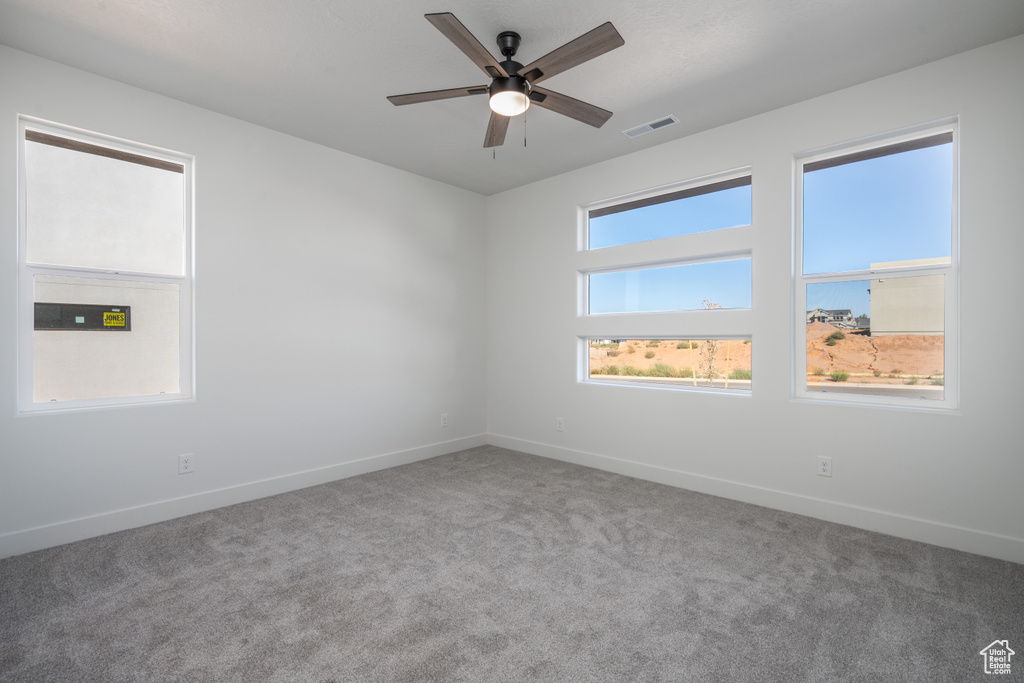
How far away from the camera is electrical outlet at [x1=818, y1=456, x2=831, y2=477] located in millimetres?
3098

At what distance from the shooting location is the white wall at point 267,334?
272cm

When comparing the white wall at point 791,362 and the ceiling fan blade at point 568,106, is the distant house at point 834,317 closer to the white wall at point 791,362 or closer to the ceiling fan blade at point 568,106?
the white wall at point 791,362

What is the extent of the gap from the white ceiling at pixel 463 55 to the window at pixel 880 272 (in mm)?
580

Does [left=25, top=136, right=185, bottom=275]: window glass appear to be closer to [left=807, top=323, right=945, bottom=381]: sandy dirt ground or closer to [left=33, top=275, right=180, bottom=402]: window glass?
[left=33, top=275, right=180, bottom=402]: window glass

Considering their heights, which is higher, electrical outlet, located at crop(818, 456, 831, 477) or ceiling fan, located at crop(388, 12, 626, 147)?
ceiling fan, located at crop(388, 12, 626, 147)

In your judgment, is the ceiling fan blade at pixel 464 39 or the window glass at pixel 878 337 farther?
the window glass at pixel 878 337

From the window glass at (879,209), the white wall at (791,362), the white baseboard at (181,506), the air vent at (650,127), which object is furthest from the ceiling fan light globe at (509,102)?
the white baseboard at (181,506)

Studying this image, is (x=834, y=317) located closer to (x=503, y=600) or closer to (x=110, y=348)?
(x=503, y=600)

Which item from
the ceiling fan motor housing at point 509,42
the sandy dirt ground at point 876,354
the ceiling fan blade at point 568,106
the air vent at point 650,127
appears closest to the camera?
the ceiling fan motor housing at point 509,42

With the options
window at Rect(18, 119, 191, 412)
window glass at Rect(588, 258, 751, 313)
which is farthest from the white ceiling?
window glass at Rect(588, 258, 751, 313)

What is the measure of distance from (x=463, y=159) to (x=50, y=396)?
3370mm

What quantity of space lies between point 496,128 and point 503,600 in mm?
2612

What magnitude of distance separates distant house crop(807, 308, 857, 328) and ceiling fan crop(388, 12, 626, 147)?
2.00 m

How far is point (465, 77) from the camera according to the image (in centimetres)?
287
